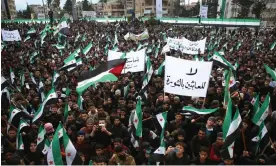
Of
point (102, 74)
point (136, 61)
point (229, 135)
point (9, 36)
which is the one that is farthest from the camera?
point (9, 36)

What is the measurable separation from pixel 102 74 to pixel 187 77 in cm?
215

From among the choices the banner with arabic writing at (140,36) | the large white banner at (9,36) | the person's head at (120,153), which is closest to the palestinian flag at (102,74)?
the person's head at (120,153)

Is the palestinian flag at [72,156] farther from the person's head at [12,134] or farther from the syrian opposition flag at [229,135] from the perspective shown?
the syrian opposition flag at [229,135]

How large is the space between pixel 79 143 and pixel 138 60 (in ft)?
15.5

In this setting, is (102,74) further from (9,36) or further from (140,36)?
(140,36)

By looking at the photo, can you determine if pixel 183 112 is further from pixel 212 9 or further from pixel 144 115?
pixel 212 9

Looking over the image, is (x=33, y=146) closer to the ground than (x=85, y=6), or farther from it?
closer to the ground

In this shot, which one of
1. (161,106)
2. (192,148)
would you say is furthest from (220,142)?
(161,106)

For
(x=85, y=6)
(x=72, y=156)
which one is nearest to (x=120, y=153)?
(x=72, y=156)

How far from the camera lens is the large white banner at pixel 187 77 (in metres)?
6.96

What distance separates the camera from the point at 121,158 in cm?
494

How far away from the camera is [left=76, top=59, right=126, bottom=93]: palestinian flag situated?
674 cm

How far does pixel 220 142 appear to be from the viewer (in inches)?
206

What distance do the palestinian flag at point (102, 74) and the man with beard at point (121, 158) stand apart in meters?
2.23
